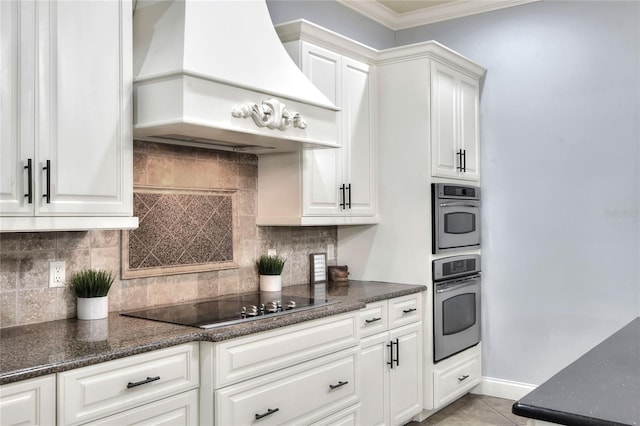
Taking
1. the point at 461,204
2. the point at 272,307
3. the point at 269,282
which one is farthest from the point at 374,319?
the point at 461,204

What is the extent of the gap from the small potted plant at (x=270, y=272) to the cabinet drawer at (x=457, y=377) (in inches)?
47.1

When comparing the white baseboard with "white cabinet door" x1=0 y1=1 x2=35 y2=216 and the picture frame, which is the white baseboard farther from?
"white cabinet door" x1=0 y1=1 x2=35 y2=216

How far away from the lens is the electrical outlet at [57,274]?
2.46 metres

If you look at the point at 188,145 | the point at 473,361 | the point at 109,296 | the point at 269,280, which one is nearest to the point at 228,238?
the point at 269,280

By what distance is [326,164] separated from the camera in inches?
138

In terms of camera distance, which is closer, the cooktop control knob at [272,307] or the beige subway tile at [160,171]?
the cooktop control knob at [272,307]

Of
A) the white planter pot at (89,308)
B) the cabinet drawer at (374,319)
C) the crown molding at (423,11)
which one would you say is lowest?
the cabinet drawer at (374,319)

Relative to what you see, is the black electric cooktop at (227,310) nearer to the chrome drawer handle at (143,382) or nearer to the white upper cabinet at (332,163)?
the chrome drawer handle at (143,382)

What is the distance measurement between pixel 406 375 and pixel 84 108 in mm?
2382

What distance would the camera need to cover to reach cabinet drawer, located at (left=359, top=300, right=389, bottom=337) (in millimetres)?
3240

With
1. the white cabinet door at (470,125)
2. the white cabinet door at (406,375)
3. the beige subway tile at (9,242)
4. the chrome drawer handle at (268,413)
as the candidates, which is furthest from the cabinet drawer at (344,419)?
the white cabinet door at (470,125)

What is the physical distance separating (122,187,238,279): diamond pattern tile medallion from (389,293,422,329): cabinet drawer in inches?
37.9

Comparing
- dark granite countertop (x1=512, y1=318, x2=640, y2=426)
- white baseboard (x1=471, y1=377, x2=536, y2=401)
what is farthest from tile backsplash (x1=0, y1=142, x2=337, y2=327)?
dark granite countertop (x1=512, y1=318, x2=640, y2=426)

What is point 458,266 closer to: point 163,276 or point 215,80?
point 163,276
